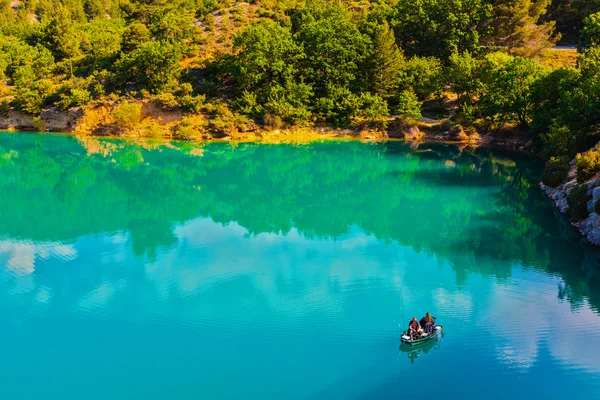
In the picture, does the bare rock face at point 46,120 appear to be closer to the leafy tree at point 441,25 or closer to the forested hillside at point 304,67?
the forested hillside at point 304,67

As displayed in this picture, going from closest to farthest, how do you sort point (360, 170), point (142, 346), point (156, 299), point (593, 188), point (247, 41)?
1. point (142, 346)
2. point (156, 299)
3. point (593, 188)
4. point (360, 170)
5. point (247, 41)

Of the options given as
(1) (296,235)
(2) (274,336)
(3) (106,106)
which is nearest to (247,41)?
(3) (106,106)

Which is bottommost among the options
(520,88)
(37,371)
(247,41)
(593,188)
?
(37,371)

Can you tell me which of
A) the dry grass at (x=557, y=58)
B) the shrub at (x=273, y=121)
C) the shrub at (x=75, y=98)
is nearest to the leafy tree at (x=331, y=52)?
the shrub at (x=273, y=121)

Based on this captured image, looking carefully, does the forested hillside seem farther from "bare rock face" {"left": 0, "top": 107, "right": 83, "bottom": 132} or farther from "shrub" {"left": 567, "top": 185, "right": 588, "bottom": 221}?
"shrub" {"left": 567, "top": 185, "right": 588, "bottom": 221}

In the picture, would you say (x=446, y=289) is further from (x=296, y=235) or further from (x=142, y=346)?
(x=142, y=346)

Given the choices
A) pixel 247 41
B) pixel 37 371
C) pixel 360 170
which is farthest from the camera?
pixel 247 41

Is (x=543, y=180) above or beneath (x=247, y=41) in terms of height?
beneath

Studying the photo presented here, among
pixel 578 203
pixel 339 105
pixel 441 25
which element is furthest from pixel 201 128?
pixel 578 203

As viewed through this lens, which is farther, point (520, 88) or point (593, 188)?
point (520, 88)

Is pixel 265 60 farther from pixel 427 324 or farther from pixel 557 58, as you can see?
pixel 427 324
